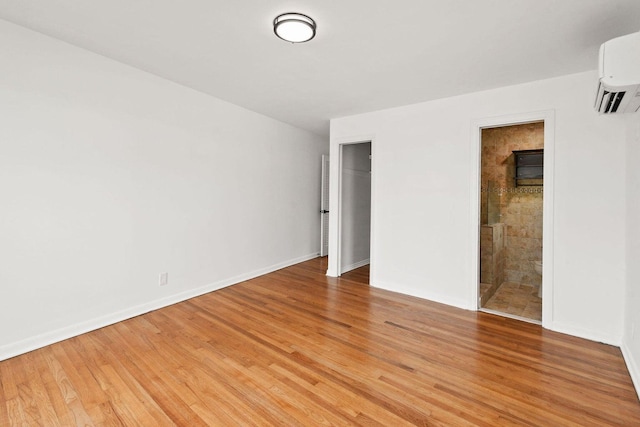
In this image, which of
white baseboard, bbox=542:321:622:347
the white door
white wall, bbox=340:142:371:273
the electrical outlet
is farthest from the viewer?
the white door

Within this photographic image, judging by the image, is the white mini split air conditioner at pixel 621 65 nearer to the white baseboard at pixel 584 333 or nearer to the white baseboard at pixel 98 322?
the white baseboard at pixel 584 333

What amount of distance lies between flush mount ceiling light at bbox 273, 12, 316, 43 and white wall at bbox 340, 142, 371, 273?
255 centimetres

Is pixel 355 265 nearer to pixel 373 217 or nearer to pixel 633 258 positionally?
pixel 373 217

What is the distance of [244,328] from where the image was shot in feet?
9.26

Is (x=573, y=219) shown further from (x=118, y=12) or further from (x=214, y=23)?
(x=118, y=12)

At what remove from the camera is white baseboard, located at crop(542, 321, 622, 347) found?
2582 millimetres

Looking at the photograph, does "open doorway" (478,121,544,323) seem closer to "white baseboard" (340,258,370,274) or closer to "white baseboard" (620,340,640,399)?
"white baseboard" (620,340,640,399)

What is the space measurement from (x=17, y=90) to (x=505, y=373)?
4203mm

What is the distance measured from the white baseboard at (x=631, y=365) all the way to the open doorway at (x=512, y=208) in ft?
5.27

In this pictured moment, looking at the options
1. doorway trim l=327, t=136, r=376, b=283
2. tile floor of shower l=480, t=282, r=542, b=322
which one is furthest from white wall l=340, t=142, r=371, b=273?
tile floor of shower l=480, t=282, r=542, b=322

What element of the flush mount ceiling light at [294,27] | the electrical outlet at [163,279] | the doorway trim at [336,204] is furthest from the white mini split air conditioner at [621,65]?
the electrical outlet at [163,279]

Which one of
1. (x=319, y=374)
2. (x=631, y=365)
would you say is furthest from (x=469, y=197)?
(x=319, y=374)

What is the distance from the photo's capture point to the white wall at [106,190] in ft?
7.57

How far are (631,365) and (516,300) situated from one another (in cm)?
158
